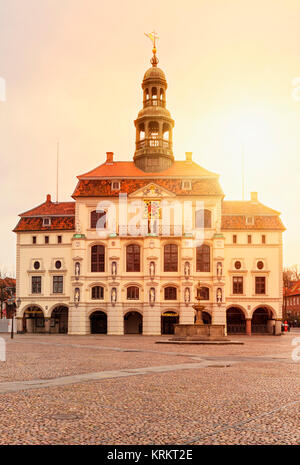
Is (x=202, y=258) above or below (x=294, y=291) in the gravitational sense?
above

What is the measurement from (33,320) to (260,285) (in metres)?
25.6

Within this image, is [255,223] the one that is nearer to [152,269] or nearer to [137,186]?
[152,269]

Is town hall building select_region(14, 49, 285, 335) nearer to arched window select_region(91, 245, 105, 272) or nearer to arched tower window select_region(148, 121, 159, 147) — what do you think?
arched window select_region(91, 245, 105, 272)

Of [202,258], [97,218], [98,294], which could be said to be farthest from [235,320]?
[97,218]

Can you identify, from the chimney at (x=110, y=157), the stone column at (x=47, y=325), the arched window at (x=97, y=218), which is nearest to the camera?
the arched window at (x=97, y=218)

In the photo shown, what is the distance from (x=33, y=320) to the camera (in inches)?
2557

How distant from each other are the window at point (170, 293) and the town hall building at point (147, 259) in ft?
0.35

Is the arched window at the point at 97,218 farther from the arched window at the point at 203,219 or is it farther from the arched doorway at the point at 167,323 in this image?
the arched doorway at the point at 167,323

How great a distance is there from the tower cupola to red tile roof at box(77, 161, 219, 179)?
998 millimetres

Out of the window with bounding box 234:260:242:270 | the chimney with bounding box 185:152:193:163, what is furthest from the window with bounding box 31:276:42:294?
the chimney with bounding box 185:152:193:163

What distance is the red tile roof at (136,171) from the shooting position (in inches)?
2522

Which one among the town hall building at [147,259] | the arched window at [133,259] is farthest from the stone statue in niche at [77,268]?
the arched window at [133,259]

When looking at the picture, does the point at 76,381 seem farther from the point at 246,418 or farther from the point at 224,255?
the point at 224,255
